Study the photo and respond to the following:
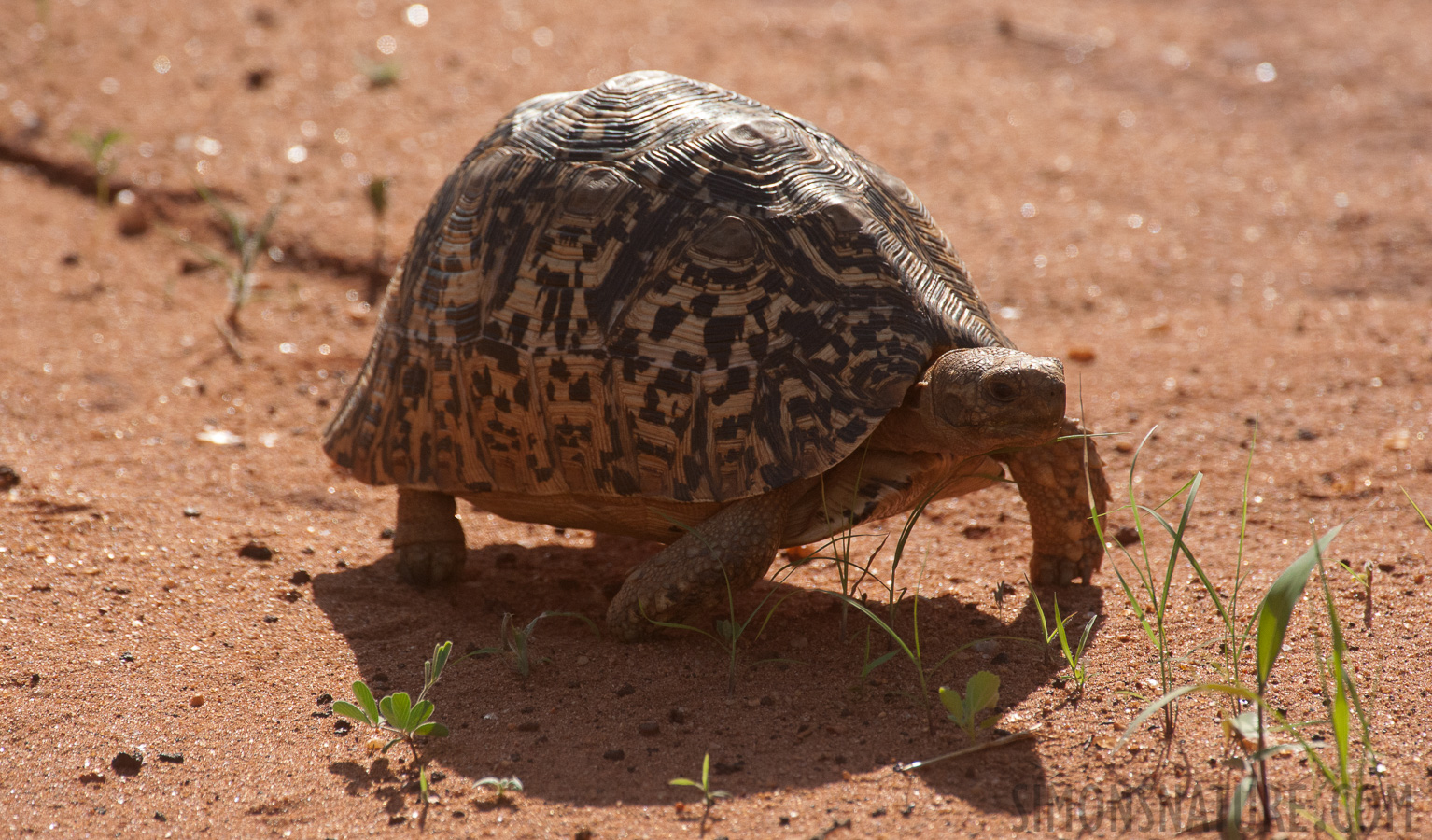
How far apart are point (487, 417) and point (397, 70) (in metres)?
5.21

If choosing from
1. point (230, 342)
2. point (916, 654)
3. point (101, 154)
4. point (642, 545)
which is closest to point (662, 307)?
point (916, 654)

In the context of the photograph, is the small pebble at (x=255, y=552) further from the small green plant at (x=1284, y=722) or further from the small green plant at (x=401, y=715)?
the small green plant at (x=1284, y=722)

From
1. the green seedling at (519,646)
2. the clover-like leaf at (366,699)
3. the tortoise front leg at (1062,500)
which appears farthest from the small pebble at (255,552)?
the tortoise front leg at (1062,500)

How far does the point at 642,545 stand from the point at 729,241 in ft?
5.05

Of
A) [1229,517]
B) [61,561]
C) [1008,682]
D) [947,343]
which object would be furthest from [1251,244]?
[61,561]

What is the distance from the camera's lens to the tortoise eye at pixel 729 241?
11.4 feet

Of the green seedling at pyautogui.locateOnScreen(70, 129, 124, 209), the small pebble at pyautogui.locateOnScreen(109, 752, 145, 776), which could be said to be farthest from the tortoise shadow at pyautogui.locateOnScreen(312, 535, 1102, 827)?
the green seedling at pyautogui.locateOnScreen(70, 129, 124, 209)

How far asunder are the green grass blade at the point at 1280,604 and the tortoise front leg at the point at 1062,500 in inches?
47.6

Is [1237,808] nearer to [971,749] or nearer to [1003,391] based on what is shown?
[971,749]

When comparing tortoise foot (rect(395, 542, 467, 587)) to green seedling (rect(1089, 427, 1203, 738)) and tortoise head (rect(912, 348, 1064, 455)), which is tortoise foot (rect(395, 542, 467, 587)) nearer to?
tortoise head (rect(912, 348, 1064, 455))

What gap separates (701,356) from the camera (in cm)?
342

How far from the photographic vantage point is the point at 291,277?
21.2 feet

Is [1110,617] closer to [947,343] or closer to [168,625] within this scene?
[947,343]

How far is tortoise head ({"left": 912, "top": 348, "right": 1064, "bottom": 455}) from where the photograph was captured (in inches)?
124
